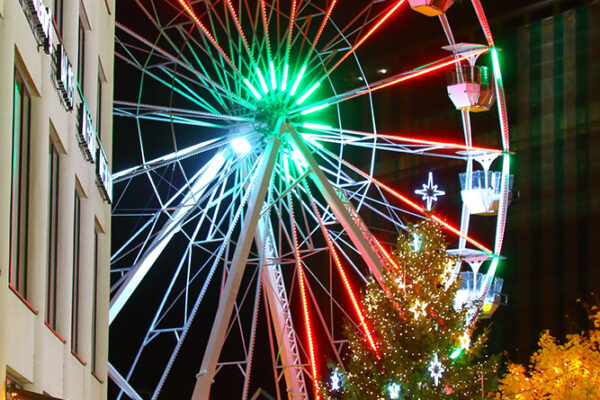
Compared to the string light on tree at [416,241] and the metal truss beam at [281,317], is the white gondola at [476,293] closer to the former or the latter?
the string light on tree at [416,241]

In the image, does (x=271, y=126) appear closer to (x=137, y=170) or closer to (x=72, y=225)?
(x=137, y=170)

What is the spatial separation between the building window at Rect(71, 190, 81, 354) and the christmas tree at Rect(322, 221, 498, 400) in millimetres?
8303

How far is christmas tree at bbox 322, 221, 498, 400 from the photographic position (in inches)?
1019

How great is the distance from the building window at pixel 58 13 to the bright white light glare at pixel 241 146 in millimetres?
10068

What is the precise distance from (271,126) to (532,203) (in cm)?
3281

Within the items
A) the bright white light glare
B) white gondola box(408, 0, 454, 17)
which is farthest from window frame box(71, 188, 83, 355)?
white gondola box(408, 0, 454, 17)

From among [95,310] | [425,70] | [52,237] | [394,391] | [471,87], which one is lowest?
[394,391]

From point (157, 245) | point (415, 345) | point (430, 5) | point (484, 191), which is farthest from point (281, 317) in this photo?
point (430, 5)

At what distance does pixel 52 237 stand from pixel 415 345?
37.2ft

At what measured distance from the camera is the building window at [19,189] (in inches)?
533

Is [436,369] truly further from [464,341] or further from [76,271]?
[76,271]

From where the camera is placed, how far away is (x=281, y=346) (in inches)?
1176

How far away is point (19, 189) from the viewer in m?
14.0

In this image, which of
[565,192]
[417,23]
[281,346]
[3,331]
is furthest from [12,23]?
[417,23]
